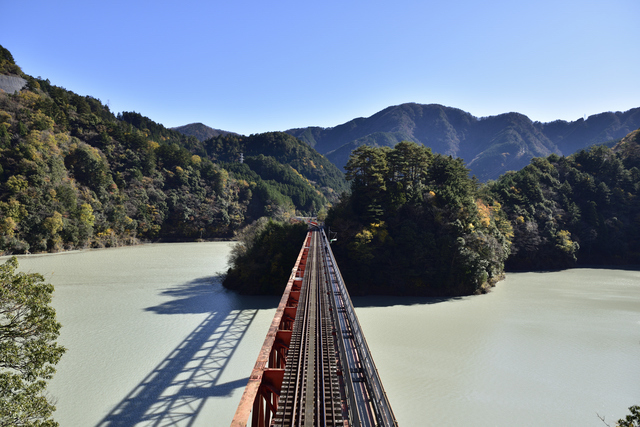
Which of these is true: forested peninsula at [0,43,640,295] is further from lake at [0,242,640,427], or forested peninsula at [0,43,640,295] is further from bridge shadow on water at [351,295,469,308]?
lake at [0,242,640,427]

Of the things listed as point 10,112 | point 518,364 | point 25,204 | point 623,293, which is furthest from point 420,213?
point 10,112

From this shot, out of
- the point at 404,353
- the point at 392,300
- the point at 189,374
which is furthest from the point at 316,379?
the point at 392,300

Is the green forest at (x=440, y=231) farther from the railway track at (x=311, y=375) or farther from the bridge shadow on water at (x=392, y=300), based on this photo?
the railway track at (x=311, y=375)

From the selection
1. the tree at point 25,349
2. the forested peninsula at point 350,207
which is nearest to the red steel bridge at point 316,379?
the tree at point 25,349

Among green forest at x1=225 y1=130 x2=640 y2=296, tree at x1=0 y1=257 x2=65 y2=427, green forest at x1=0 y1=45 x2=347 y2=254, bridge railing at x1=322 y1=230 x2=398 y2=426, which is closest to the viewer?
bridge railing at x1=322 y1=230 x2=398 y2=426

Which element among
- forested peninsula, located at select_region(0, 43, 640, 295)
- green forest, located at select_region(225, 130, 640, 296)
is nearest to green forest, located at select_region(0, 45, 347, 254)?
forested peninsula, located at select_region(0, 43, 640, 295)

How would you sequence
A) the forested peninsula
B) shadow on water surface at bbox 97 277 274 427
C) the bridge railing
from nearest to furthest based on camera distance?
the bridge railing, shadow on water surface at bbox 97 277 274 427, the forested peninsula
